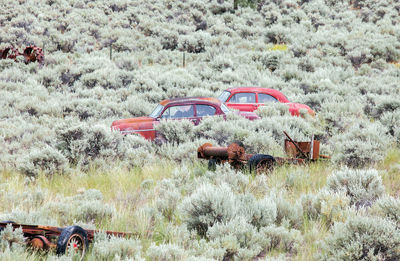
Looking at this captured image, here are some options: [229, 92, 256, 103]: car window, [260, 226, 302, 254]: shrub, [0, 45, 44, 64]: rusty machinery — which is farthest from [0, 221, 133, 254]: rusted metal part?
[0, 45, 44, 64]: rusty machinery

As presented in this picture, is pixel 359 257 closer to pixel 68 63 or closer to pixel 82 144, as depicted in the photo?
pixel 82 144

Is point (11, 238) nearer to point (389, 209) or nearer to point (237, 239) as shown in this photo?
point (237, 239)

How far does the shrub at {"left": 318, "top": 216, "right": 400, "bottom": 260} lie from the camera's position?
12.5 ft

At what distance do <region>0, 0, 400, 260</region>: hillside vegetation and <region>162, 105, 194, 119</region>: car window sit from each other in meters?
0.61

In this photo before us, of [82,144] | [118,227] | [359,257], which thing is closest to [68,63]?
[82,144]

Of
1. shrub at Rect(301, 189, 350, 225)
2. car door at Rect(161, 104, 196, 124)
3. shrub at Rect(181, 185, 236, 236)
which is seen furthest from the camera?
car door at Rect(161, 104, 196, 124)

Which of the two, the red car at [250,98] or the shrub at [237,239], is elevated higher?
the red car at [250,98]

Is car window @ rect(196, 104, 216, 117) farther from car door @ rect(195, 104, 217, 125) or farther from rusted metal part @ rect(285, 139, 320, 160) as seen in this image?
rusted metal part @ rect(285, 139, 320, 160)

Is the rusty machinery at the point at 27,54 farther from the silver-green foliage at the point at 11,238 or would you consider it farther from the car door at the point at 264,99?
the silver-green foliage at the point at 11,238

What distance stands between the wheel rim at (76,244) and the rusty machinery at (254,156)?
12.2 feet

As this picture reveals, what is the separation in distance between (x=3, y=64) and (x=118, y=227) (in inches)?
759

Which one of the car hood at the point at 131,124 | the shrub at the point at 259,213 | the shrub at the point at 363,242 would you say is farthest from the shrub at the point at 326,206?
the car hood at the point at 131,124

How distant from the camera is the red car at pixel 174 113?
10703mm

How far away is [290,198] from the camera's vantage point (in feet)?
19.2
